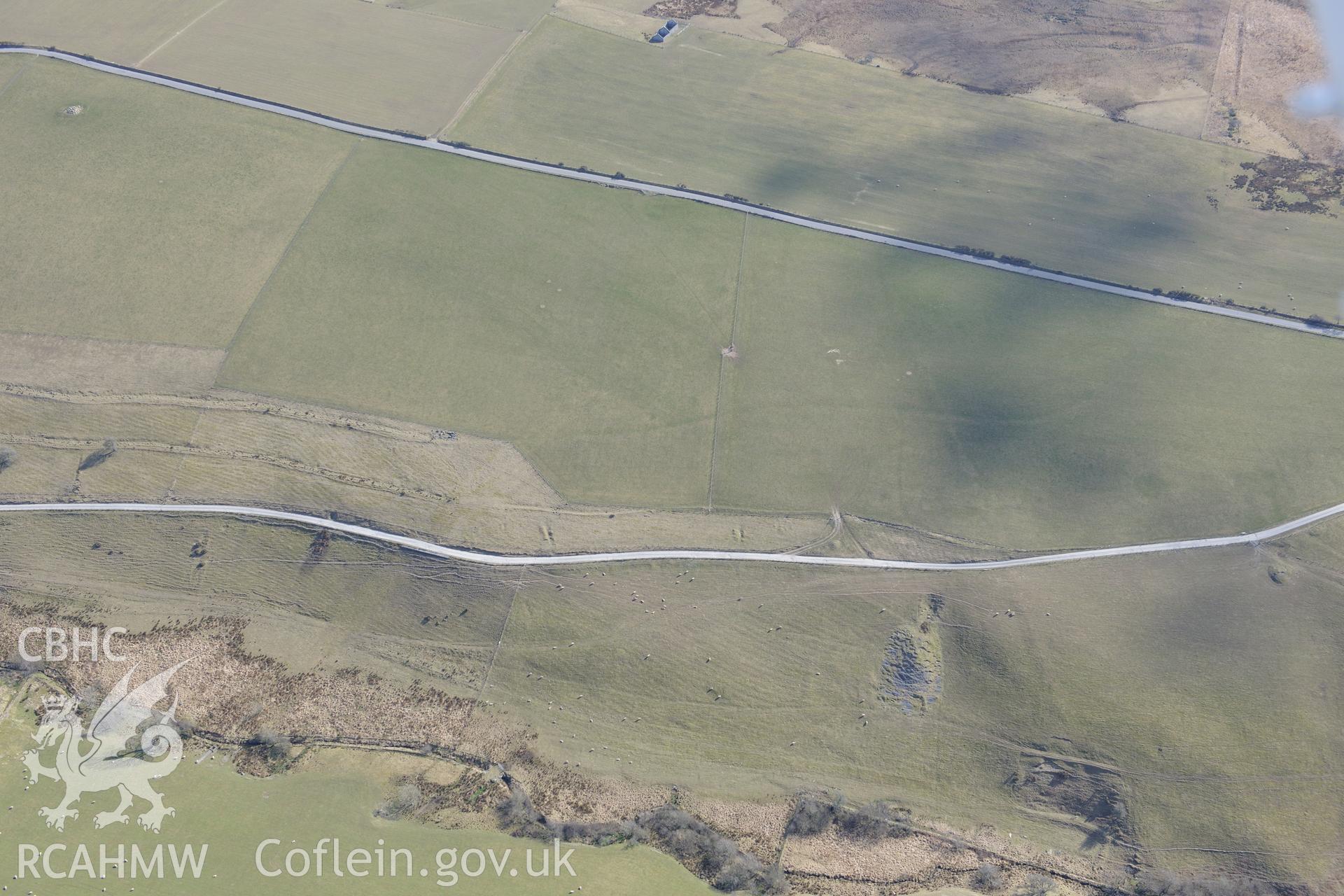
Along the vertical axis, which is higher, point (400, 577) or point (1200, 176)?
point (1200, 176)

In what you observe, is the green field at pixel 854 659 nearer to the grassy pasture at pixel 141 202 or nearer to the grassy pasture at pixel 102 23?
the grassy pasture at pixel 141 202

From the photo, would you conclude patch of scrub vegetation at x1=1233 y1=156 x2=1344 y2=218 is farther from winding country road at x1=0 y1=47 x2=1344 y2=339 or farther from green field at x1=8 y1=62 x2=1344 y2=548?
green field at x1=8 y1=62 x2=1344 y2=548

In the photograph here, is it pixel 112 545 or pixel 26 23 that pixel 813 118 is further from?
pixel 26 23

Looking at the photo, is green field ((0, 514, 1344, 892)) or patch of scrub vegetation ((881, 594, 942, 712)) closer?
green field ((0, 514, 1344, 892))

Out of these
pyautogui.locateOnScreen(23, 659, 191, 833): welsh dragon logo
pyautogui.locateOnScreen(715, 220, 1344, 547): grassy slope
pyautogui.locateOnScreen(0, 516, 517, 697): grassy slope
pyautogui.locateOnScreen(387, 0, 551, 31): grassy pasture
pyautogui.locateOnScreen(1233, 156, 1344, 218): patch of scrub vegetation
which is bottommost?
pyautogui.locateOnScreen(23, 659, 191, 833): welsh dragon logo

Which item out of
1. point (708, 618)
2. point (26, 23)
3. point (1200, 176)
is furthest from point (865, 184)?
point (26, 23)

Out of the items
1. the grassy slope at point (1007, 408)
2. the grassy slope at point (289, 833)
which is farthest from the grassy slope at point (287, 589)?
the grassy slope at point (1007, 408)

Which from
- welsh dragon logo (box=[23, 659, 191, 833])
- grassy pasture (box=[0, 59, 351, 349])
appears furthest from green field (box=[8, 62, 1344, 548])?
welsh dragon logo (box=[23, 659, 191, 833])

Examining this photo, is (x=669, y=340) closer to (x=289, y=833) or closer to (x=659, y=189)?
(x=659, y=189)
